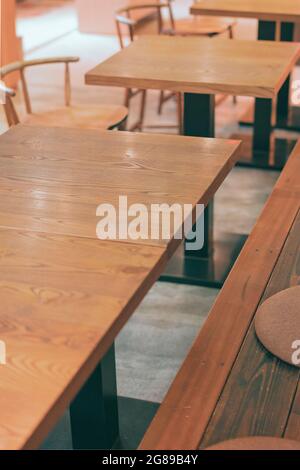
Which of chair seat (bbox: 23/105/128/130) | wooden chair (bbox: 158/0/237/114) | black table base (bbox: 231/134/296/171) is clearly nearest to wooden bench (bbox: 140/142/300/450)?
chair seat (bbox: 23/105/128/130)

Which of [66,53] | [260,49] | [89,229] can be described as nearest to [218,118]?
[260,49]

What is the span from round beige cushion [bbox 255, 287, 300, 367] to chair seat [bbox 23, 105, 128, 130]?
1583 millimetres

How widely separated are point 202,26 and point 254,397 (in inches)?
157

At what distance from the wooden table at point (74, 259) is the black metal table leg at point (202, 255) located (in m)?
0.83

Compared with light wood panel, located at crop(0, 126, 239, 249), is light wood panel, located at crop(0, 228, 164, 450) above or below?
above

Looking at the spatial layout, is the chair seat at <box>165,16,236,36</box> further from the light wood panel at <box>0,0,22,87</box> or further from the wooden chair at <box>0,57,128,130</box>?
the wooden chair at <box>0,57,128,130</box>

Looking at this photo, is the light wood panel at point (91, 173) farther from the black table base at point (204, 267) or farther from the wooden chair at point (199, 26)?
the wooden chair at point (199, 26)

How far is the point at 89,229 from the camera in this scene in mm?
1776

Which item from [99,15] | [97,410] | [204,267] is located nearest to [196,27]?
[204,267]

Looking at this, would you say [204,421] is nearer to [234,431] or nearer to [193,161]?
[234,431]

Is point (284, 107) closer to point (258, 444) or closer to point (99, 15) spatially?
point (99, 15)

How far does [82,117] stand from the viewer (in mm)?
3496

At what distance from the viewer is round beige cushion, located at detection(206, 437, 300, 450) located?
1463 millimetres

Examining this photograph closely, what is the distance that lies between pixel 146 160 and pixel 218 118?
308cm
